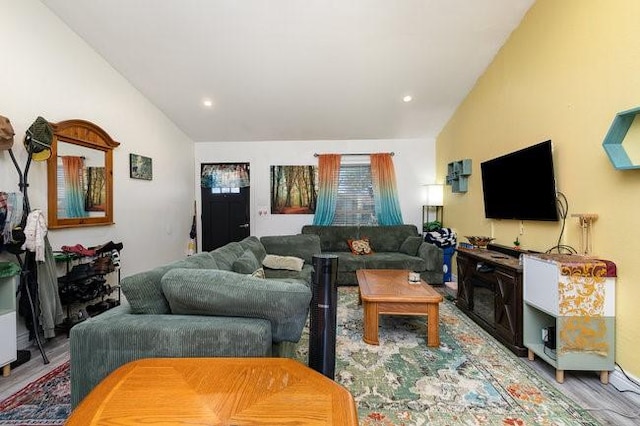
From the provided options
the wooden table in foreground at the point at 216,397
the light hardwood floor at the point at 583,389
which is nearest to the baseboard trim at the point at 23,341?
the light hardwood floor at the point at 583,389

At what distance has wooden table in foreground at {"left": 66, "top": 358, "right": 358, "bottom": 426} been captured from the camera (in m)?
0.61

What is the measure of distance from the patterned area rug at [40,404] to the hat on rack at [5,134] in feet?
5.68

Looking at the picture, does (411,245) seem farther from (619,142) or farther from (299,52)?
(299,52)

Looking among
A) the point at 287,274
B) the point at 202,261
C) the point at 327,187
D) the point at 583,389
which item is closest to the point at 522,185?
the point at 583,389

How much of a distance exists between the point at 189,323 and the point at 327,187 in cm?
426

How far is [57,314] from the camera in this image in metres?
2.62

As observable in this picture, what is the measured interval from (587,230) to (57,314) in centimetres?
432

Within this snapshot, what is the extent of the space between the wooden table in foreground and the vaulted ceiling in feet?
10.1

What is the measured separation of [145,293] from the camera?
1555 mm

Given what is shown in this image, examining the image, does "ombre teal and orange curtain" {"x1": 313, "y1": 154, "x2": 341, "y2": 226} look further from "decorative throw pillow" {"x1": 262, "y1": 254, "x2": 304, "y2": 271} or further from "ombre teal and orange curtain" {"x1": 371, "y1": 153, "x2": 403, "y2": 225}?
"decorative throw pillow" {"x1": 262, "y1": 254, "x2": 304, "y2": 271}

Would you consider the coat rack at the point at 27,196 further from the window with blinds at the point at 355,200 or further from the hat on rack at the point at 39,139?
the window with blinds at the point at 355,200

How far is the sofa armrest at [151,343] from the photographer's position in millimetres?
1332

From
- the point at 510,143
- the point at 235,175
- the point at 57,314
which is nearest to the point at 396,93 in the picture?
the point at 510,143

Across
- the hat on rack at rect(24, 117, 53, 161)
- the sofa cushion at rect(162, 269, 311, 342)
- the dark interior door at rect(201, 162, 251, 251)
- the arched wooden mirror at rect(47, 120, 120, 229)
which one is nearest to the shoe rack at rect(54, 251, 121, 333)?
the arched wooden mirror at rect(47, 120, 120, 229)
